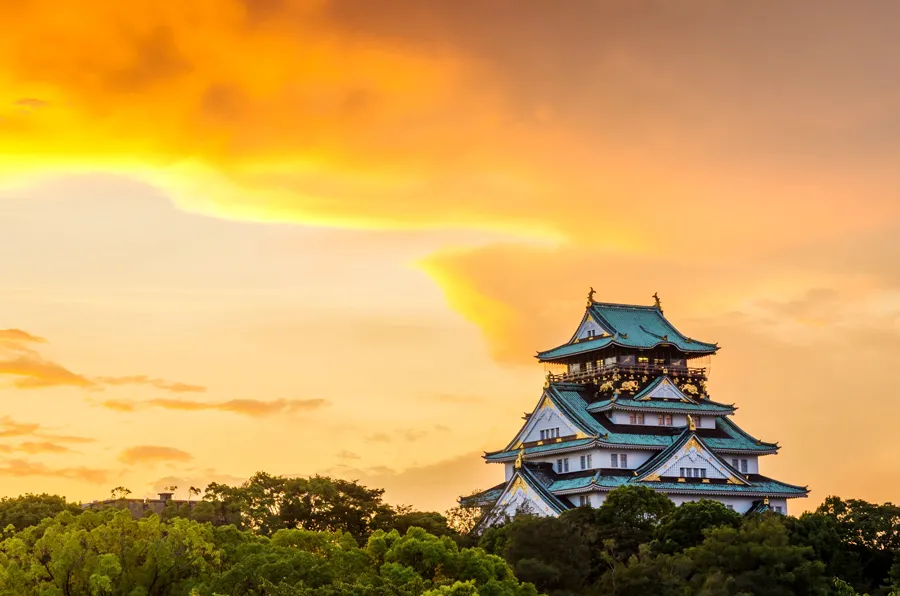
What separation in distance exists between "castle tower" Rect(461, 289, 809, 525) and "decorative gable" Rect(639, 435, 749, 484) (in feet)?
0.23

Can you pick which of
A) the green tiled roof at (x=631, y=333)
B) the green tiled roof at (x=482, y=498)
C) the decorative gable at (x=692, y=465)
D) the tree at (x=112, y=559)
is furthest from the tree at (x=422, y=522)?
the tree at (x=112, y=559)

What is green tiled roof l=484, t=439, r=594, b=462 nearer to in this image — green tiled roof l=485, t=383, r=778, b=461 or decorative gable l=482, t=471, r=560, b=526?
green tiled roof l=485, t=383, r=778, b=461

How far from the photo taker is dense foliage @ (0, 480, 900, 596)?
5659 cm

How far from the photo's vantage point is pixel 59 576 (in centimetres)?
5572

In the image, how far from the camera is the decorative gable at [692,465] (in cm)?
9488

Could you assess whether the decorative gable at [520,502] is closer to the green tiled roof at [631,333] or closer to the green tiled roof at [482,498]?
the green tiled roof at [482,498]

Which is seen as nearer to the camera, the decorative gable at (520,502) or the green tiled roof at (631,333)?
the decorative gable at (520,502)

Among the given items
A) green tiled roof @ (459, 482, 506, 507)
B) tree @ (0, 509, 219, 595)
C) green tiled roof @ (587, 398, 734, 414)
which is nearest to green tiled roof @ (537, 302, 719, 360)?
green tiled roof @ (587, 398, 734, 414)

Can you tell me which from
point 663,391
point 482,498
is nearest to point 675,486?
point 663,391

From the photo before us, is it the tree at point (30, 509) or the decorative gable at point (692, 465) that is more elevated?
the decorative gable at point (692, 465)

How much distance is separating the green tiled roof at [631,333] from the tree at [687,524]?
2420cm

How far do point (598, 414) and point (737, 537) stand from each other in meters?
28.6

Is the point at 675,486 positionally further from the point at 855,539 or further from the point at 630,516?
the point at 855,539

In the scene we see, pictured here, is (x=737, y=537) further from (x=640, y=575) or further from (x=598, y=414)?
(x=598, y=414)
